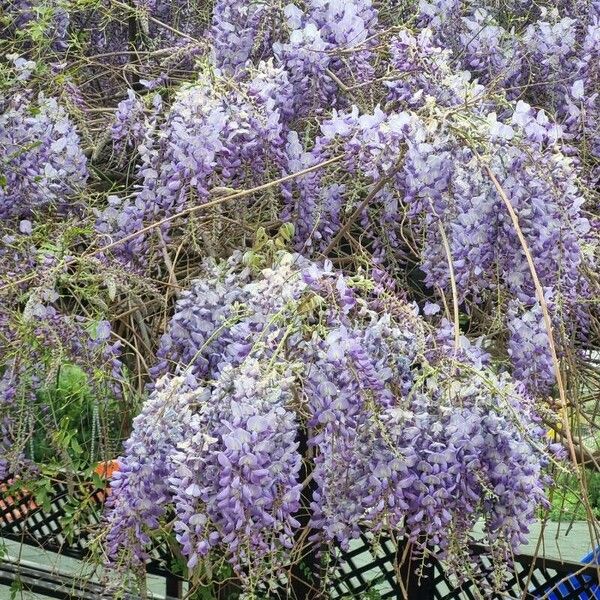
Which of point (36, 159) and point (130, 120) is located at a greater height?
point (130, 120)

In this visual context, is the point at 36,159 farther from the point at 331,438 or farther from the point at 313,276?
the point at 331,438

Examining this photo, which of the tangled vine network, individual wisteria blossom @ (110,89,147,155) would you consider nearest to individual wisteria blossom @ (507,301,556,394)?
the tangled vine network

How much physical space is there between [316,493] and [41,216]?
1241 millimetres

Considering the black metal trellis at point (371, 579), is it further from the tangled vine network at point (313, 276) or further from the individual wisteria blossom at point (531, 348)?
the individual wisteria blossom at point (531, 348)

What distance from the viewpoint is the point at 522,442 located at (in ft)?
6.47

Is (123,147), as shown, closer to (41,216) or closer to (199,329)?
(41,216)

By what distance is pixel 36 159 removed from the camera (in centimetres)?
291

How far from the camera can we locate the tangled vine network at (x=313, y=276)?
75.5 inches

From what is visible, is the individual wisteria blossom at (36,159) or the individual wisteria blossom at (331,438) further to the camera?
the individual wisteria blossom at (36,159)

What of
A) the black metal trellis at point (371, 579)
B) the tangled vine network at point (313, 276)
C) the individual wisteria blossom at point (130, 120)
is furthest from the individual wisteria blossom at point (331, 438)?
the individual wisteria blossom at point (130, 120)

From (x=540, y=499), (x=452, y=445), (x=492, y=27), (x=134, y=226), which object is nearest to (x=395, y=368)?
(x=452, y=445)

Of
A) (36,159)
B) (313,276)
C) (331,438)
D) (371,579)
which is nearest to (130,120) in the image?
(36,159)

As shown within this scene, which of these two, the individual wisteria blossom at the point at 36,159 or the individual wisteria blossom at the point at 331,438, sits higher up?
the individual wisteria blossom at the point at 36,159

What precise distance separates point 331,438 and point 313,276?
257 millimetres
